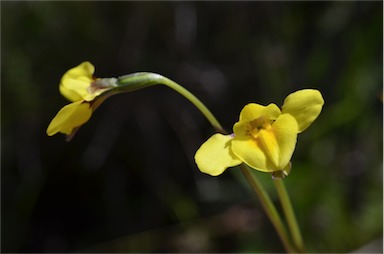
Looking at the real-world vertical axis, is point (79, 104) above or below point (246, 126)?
above

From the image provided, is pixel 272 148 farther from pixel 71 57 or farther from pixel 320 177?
pixel 71 57

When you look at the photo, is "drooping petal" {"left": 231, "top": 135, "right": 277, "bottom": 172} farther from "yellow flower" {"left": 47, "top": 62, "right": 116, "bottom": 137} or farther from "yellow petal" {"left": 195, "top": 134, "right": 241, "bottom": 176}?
"yellow flower" {"left": 47, "top": 62, "right": 116, "bottom": 137}

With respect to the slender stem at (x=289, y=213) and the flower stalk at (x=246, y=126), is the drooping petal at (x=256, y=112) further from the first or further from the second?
the slender stem at (x=289, y=213)

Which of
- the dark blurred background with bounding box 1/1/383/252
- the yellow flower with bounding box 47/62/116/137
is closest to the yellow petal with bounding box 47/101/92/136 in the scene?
the yellow flower with bounding box 47/62/116/137

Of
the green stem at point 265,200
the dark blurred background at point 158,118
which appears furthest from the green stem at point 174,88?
the dark blurred background at point 158,118

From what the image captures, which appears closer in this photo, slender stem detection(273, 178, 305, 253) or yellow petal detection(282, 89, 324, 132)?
yellow petal detection(282, 89, 324, 132)

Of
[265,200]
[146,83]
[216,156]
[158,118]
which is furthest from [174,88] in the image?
[158,118]

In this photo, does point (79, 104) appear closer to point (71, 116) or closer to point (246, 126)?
point (71, 116)
